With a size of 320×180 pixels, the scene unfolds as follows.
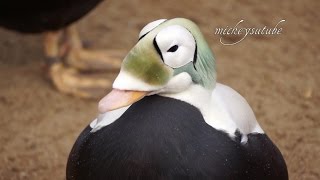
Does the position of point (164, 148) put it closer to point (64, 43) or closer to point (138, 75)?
point (138, 75)

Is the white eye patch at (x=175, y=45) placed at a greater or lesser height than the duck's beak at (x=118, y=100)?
greater

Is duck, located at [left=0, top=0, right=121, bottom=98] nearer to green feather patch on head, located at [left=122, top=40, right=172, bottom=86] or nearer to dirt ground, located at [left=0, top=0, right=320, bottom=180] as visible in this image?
dirt ground, located at [left=0, top=0, right=320, bottom=180]

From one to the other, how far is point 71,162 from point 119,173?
0.54 feet

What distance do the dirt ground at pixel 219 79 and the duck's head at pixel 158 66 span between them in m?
0.67

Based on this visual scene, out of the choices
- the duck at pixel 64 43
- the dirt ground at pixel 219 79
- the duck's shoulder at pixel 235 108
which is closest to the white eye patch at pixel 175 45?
the duck's shoulder at pixel 235 108

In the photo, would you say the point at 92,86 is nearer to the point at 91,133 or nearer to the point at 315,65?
the point at 315,65

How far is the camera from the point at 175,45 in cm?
104

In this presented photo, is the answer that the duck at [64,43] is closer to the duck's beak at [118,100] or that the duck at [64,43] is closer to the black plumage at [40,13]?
the black plumage at [40,13]

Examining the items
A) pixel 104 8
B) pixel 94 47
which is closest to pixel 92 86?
pixel 94 47

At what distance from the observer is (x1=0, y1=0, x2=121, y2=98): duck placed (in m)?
1.91

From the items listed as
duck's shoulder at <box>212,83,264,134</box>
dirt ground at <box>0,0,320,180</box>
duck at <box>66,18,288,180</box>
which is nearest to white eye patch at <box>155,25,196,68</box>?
duck at <box>66,18,288,180</box>

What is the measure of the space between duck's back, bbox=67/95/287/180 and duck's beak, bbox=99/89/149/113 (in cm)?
7

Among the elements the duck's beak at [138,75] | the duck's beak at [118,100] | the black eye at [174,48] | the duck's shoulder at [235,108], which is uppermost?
the black eye at [174,48]

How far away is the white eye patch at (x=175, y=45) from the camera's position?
3.39ft
